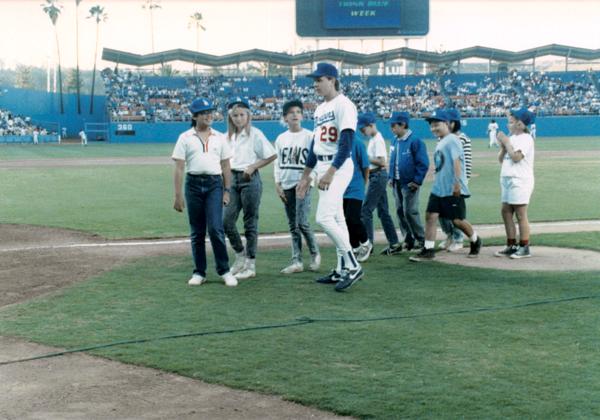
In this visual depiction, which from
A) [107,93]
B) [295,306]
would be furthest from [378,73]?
[295,306]

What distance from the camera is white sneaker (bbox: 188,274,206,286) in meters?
8.52

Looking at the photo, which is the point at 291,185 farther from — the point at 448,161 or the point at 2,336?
the point at 2,336

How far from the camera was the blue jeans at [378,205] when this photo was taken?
10586 millimetres

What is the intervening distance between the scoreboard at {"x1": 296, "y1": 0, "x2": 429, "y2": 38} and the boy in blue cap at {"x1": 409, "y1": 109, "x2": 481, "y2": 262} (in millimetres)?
47897

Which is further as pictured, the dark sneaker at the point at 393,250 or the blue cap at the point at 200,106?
the dark sneaker at the point at 393,250

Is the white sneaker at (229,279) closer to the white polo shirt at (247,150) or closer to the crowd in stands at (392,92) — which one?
the white polo shirt at (247,150)

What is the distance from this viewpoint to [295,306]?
294 inches

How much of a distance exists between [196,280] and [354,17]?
165 ft

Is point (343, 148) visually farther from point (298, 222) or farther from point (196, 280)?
point (196, 280)

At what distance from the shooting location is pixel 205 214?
8523mm

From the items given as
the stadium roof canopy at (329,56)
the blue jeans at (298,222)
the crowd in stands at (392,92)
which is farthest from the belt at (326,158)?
the stadium roof canopy at (329,56)

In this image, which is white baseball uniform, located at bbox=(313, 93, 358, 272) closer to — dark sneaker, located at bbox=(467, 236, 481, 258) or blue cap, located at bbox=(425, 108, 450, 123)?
blue cap, located at bbox=(425, 108, 450, 123)

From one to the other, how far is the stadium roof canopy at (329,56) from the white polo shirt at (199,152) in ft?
182

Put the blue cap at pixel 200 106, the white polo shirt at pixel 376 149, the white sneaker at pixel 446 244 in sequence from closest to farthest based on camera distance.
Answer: the blue cap at pixel 200 106 < the white polo shirt at pixel 376 149 < the white sneaker at pixel 446 244
